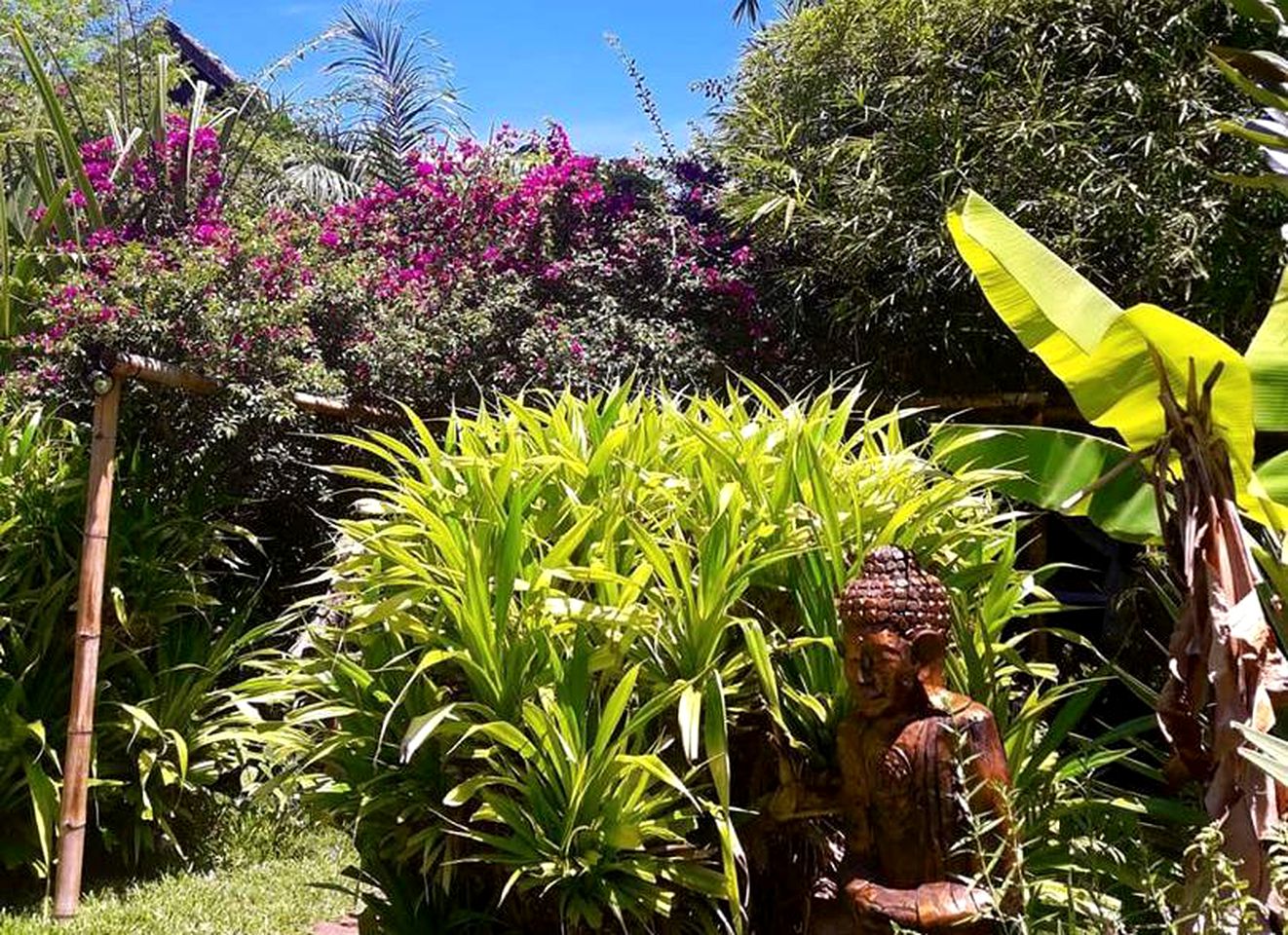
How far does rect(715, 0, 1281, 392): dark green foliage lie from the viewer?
5.36 meters

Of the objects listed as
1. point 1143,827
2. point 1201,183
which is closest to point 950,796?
point 1143,827

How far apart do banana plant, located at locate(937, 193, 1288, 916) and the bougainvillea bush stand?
3.19 m

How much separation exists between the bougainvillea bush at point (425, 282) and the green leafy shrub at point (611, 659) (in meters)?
2.46

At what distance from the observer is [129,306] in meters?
Answer: 5.07

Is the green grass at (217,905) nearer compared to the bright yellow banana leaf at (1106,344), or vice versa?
the bright yellow banana leaf at (1106,344)

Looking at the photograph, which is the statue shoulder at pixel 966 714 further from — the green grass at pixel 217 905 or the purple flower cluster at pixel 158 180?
the purple flower cluster at pixel 158 180

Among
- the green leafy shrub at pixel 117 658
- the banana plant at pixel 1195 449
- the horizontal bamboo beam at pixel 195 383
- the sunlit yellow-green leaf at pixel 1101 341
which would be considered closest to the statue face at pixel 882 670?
the banana plant at pixel 1195 449

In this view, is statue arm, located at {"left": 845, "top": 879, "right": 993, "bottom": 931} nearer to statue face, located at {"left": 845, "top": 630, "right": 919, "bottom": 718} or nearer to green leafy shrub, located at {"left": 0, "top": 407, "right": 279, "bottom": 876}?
statue face, located at {"left": 845, "top": 630, "right": 919, "bottom": 718}

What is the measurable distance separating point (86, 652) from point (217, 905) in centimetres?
117

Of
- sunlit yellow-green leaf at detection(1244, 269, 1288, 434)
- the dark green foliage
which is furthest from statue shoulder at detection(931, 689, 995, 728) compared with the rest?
the dark green foliage

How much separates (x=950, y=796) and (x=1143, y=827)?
100 centimetres

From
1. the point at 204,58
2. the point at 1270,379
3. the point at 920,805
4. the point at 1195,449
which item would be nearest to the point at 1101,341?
the point at 1195,449

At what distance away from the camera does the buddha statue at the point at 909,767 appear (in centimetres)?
215

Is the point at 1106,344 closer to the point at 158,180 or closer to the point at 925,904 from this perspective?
the point at 925,904
